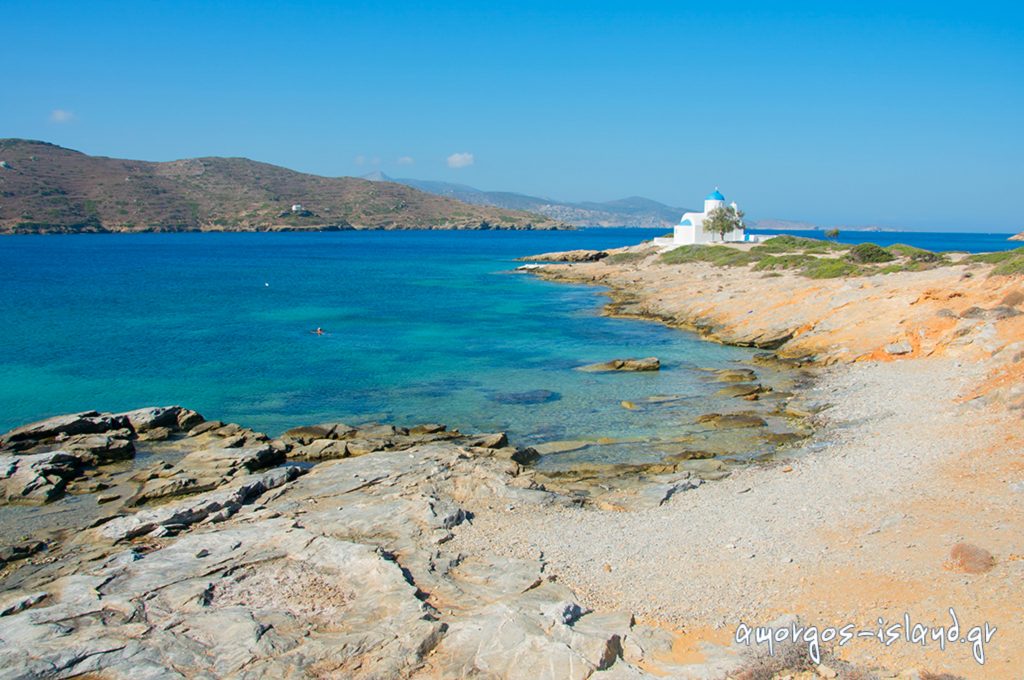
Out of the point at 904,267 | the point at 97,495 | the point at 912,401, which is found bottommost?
the point at 97,495

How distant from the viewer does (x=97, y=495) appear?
17.8 m

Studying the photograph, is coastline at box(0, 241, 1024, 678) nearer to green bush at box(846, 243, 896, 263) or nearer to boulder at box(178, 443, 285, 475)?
boulder at box(178, 443, 285, 475)

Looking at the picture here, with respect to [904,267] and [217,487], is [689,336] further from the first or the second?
[217,487]

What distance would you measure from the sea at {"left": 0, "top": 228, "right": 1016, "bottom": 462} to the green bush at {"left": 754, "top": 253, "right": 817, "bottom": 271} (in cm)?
1337

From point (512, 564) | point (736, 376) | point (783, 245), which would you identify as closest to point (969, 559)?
point (512, 564)

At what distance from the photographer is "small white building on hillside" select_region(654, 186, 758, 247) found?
80.9m

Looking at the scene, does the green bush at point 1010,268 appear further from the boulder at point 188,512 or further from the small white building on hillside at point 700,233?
the small white building on hillside at point 700,233

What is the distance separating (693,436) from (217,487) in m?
13.4

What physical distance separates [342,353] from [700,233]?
181 feet

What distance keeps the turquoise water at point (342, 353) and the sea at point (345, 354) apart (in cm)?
13

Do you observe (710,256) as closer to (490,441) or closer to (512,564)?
(490,441)

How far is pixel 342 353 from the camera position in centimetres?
3644

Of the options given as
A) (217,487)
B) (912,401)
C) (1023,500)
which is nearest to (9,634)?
(217,487)

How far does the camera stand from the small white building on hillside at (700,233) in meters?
80.9
